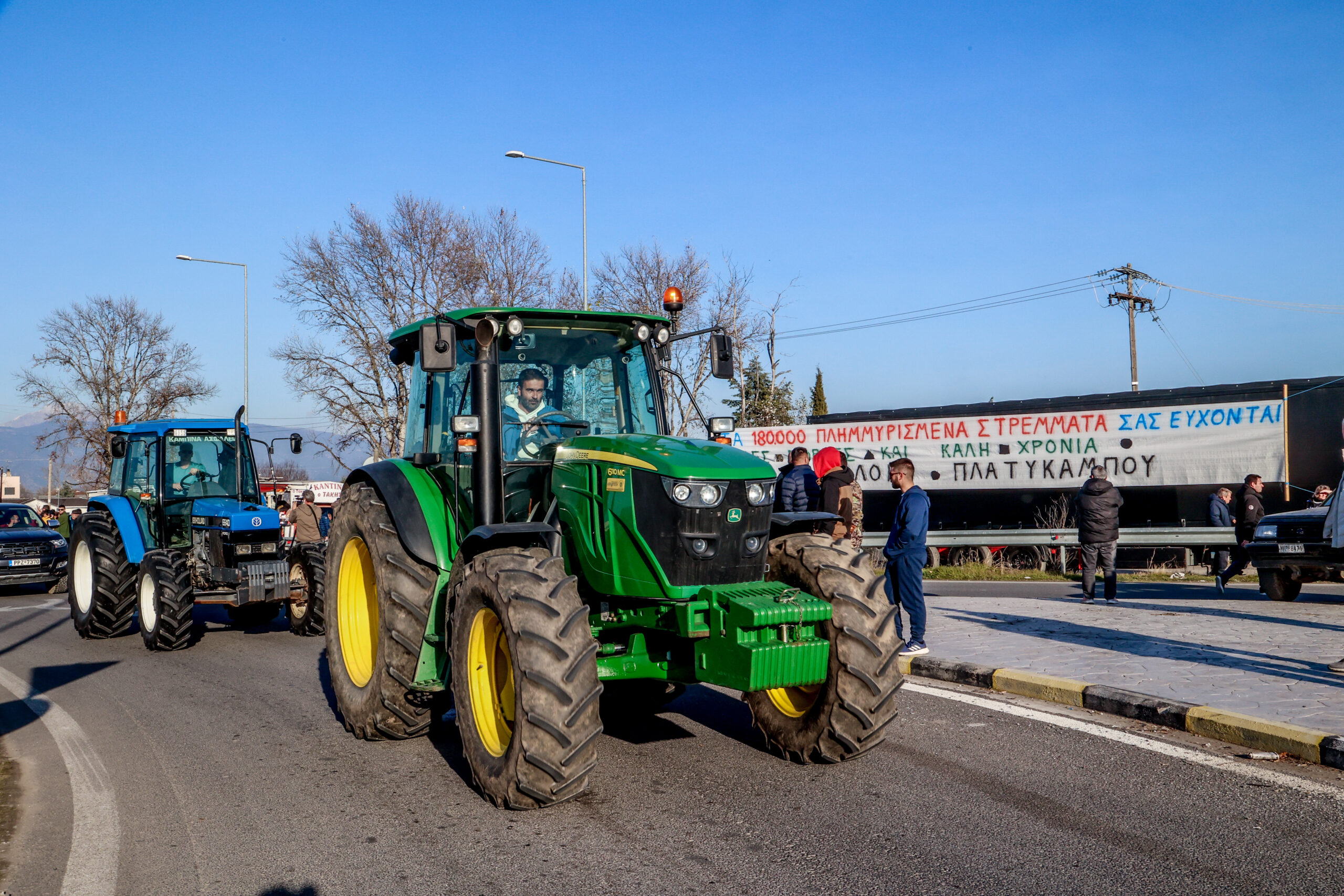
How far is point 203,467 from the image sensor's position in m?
13.0

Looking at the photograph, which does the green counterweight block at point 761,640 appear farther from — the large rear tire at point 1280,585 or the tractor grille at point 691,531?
the large rear tire at point 1280,585

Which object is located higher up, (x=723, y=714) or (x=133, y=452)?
(x=133, y=452)

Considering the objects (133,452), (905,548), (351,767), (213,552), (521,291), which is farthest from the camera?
(521,291)

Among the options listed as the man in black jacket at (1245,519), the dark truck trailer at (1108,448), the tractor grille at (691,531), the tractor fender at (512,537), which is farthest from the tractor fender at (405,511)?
the dark truck trailer at (1108,448)

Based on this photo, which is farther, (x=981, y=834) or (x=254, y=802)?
(x=254, y=802)

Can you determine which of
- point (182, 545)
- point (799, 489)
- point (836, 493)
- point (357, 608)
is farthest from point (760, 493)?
point (182, 545)

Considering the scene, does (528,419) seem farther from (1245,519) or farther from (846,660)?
(1245,519)

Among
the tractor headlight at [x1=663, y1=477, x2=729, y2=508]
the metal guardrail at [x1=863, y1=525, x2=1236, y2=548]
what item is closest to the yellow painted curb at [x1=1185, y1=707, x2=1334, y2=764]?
the tractor headlight at [x1=663, y1=477, x2=729, y2=508]

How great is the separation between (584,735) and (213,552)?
872 centimetres

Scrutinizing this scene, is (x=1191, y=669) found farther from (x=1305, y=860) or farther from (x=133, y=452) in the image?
(x=133, y=452)

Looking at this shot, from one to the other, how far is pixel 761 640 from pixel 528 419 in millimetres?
2108

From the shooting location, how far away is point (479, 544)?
5.74 metres

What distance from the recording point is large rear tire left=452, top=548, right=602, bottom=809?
4.80 metres

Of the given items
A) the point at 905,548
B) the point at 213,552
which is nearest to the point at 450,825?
the point at 905,548
